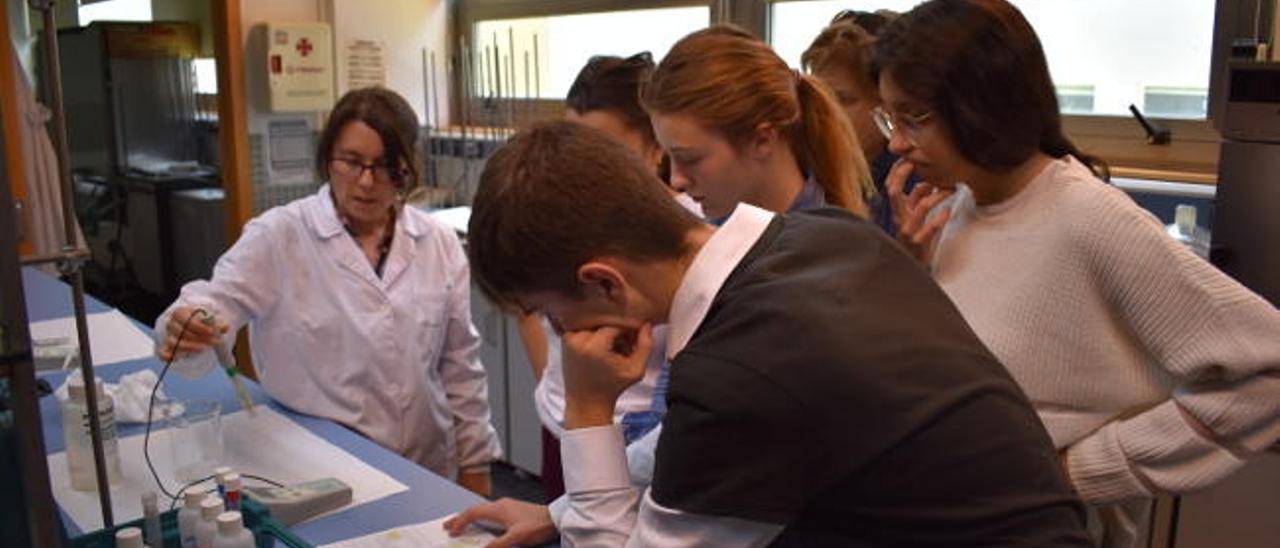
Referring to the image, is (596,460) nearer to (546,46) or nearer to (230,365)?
(230,365)

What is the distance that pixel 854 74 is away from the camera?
77.3 inches

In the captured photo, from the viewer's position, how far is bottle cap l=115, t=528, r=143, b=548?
3.73 ft

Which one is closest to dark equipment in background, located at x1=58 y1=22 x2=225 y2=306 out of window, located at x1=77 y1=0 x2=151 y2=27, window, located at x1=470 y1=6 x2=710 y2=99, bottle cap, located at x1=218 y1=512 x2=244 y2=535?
window, located at x1=77 y1=0 x2=151 y2=27

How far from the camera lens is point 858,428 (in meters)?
0.78

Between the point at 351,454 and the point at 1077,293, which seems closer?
the point at 1077,293

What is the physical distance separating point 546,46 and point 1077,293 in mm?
3288

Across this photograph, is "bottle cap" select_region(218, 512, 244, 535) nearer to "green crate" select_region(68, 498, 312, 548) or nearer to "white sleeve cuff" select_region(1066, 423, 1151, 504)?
"green crate" select_region(68, 498, 312, 548)

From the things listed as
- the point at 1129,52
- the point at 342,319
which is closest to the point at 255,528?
the point at 342,319

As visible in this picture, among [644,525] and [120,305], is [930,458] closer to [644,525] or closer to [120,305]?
[644,525]

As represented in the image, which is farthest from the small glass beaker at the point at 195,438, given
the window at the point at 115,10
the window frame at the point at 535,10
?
the window at the point at 115,10

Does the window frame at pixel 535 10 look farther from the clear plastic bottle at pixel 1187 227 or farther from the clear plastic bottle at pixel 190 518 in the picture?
the clear plastic bottle at pixel 190 518

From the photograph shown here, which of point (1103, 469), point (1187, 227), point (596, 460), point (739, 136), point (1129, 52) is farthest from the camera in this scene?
point (1129, 52)

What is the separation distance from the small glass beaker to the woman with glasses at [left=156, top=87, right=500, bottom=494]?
3.7 inches

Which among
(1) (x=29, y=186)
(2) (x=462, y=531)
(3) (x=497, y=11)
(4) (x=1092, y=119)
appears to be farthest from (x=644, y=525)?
(3) (x=497, y=11)
